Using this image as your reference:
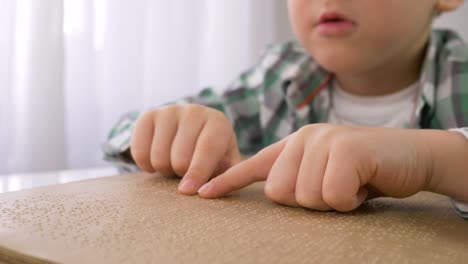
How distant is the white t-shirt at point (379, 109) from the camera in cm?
77

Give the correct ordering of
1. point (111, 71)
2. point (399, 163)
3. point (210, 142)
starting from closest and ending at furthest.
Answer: point (399, 163)
point (210, 142)
point (111, 71)

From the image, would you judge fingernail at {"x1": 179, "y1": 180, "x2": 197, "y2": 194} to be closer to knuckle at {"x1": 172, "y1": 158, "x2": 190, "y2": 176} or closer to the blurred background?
knuckle at {"x1": 172, "y1": 158, "x2": 190, "y2": 176}

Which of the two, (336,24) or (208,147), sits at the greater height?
(336,24)

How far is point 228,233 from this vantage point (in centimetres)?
29

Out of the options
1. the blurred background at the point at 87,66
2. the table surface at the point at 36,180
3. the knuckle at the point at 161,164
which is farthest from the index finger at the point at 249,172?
the blurred background at the point at 87,66

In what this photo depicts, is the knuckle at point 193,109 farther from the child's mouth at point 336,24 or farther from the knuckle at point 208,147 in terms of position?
the child's mouth at point 336,24

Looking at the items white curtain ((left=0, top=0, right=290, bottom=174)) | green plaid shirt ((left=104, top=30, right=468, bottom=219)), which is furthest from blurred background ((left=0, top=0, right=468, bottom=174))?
green plaid shirt ((left=104, top=30, right=468, bottom=219))

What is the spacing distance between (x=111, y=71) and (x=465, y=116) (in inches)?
24.4

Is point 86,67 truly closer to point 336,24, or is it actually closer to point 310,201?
point 336,24

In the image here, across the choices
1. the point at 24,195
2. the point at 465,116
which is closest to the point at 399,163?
the point at 24,195

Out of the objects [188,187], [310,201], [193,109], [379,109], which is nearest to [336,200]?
[310,201]

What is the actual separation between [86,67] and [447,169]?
0.71 meters

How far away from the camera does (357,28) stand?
637 millimetres

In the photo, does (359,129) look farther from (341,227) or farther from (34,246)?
(34,246)
